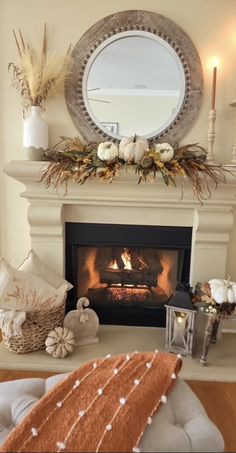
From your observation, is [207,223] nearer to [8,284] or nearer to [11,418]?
[8,284]

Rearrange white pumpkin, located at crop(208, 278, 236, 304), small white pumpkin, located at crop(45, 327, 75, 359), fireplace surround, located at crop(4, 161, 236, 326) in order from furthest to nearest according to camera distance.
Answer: fireplace surround, located at crop(4, 161, 236, 326) < small white pumpkin, located at crop(45, 327, 75, 359) < white pumpkin, located at crop(208, 278, 236, 304)

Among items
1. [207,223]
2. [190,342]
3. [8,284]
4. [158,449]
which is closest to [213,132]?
[207,223]

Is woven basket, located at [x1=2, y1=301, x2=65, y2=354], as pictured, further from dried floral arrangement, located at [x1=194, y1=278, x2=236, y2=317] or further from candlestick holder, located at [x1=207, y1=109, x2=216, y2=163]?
candlestick holder, located at [x1=207, y1=109, x2=216, y2=163]

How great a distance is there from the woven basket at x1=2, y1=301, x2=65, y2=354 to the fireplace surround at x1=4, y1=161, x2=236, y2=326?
36 cm

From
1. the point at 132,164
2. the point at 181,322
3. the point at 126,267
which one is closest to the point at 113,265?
the point at 126,267

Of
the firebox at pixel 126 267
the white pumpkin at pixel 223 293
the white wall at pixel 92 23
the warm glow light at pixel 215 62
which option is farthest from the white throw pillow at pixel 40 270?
the warm glow light at pixel 215 62

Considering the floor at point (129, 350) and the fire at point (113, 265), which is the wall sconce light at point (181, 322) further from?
the fire at point (113, 265)

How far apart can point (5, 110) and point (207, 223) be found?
57.6 inches

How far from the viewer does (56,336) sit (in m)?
2.21

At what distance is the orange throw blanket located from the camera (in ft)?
3.25

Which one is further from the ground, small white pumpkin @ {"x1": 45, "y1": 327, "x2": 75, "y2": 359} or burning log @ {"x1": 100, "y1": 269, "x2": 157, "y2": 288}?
burning log @ {"x1": 100, "y1": 269, "x2": 157, "y2": 288}

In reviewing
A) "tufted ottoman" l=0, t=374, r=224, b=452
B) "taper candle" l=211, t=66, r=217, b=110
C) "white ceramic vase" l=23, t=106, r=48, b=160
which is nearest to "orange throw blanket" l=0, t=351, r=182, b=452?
"tufted ottoman" l=0, t=374, r=224, b=452

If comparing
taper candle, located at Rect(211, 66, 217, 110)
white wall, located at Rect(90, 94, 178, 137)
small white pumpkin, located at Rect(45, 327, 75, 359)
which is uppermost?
taper candle, located at Rect(211, 66, 217, 110)

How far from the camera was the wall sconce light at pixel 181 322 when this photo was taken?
2154 mm
